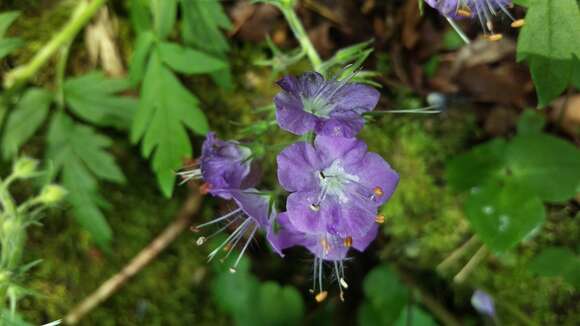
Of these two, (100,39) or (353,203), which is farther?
(100,39)

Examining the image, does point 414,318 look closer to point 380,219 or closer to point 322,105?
point 380,219

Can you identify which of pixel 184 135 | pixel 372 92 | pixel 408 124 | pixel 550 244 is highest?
pixel 372 92

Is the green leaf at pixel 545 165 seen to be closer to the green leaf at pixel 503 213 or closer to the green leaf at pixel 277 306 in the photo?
the green leaf at pixel 503 213

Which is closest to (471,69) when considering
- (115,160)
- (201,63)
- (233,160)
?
(201,63)

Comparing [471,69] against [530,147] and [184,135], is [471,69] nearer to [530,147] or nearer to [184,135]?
[530,147]

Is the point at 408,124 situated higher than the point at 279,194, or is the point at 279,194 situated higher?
the point at 279,194

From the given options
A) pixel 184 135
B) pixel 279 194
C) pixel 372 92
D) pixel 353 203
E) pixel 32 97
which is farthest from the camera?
pixel 32 97

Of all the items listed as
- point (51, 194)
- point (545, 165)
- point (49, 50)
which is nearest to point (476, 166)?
point (545, 165)
